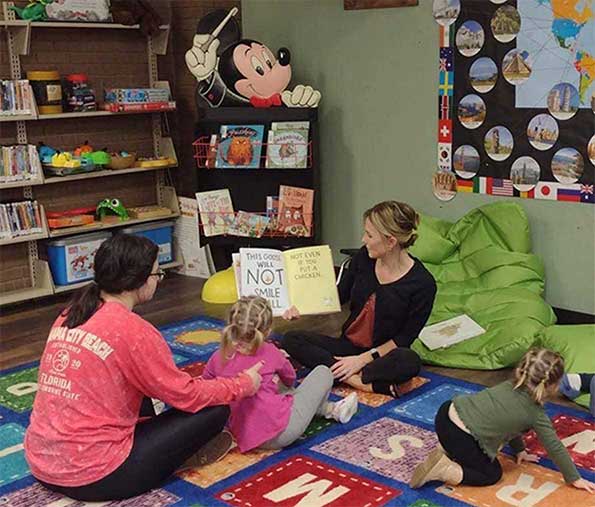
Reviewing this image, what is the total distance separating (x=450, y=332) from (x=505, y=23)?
1.62 metres

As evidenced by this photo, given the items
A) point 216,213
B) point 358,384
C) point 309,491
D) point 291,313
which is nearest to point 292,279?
point 291,313

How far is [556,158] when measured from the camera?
415 cm

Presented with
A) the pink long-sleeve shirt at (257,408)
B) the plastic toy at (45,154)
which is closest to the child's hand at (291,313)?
the pink long-sleeve shirt at (257,408)

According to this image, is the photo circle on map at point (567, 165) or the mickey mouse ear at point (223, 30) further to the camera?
the mickey mouse ear at point (223, 30)

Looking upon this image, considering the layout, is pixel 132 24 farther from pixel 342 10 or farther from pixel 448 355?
pixel 448 355

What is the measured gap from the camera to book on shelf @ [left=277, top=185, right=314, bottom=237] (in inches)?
196

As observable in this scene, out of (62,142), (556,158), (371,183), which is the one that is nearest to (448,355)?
(556,158)

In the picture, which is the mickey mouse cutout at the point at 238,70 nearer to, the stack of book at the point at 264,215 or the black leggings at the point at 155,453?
the stack of book at the point at 264,215

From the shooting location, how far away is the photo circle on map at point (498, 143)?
4.32 metres

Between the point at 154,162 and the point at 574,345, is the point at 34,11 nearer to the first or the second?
the point at 154,162

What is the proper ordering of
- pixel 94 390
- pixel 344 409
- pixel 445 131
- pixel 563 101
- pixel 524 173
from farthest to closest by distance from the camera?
1. pixel 445 131
2. pixel 524 173
3. pixel 563 101
4. pixel 344 409
5. pixel 94 390

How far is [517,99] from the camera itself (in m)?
4.25

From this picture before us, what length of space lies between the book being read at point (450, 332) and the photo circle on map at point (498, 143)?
36.6 inches

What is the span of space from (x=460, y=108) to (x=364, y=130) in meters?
0.68
